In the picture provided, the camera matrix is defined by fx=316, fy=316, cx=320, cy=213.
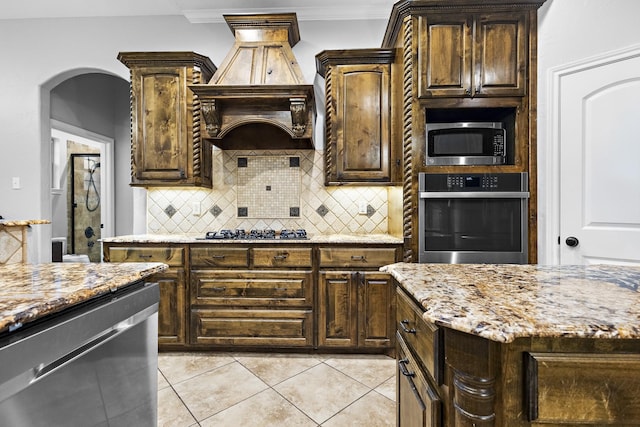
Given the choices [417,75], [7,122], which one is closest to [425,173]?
[417,75]

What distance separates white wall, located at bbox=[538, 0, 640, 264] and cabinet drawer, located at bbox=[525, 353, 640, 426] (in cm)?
189

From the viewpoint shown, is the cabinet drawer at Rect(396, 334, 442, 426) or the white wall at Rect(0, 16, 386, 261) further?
the white wall at Rect(0, 16, 386, 261)

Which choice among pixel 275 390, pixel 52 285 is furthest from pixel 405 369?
→ pixel 275 390

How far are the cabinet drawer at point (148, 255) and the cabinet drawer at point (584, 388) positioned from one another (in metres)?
2.36

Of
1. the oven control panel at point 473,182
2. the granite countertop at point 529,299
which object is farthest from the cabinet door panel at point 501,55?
the granite countertop at point 529,299

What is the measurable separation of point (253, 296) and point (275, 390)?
0.68 meters

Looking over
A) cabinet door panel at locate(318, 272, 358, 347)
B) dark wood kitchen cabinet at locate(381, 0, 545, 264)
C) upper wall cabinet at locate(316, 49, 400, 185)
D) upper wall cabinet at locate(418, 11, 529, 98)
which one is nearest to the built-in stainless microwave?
dark wood kitchen cabinet at locate(381, 0, 545, 264)

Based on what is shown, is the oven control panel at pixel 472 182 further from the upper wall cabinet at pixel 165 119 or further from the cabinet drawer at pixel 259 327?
the upper wall cabinet at pixel 165 119

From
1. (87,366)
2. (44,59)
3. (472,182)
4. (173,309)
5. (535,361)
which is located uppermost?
(44,59)

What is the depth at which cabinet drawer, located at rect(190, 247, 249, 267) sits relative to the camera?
2.43m

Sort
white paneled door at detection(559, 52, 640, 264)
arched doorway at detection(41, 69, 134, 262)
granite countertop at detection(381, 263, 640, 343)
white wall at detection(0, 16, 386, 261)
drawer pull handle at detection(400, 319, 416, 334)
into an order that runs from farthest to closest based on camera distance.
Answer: arched doorway at detection(41, 69, 134, 262) < white wall at detection(0, 16, 386, 261) < white paneled door at detection(559, 52, 640, 264) < drawer pull handle at detection(400, 319, 416, 334) < granite countertop at detection(381, 263, 640, 343)

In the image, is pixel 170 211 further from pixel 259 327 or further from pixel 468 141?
pixel 468 141

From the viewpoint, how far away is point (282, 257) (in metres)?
2.41

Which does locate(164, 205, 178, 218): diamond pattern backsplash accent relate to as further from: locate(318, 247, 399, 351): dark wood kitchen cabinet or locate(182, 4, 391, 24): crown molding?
locate(182, 4, 391, 24): crown molding
